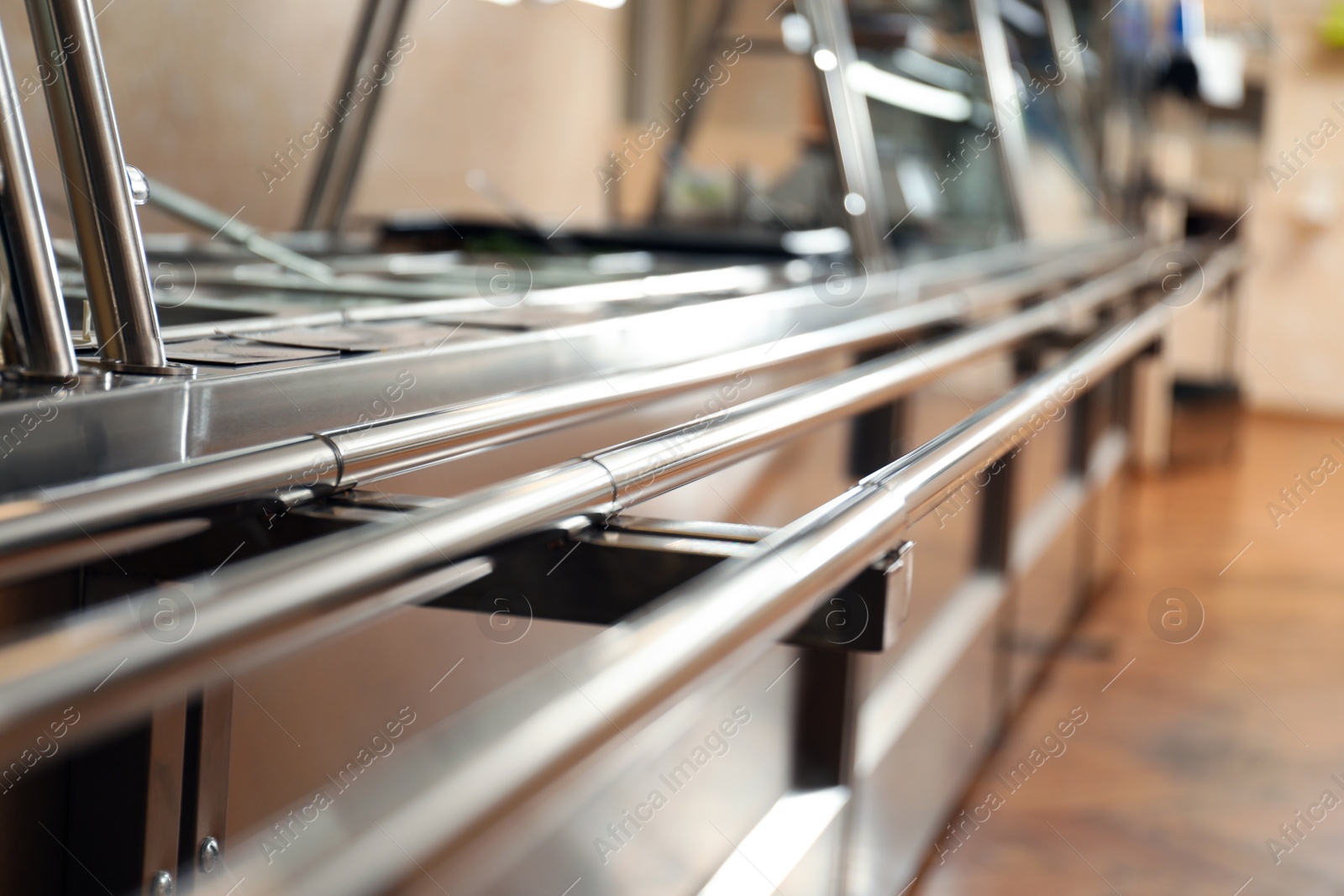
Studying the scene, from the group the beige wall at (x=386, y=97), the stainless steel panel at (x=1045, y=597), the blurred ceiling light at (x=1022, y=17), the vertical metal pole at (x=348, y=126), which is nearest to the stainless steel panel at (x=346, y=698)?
the beige wall at (x=386, y=97)

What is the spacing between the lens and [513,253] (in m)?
1.63

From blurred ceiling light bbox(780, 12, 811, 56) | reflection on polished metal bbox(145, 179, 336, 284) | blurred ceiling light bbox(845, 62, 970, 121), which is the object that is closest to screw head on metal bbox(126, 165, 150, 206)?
reflection on polished metal bbox(145, 179, 336, 284)

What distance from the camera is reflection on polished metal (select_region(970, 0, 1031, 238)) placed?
196 centimetres

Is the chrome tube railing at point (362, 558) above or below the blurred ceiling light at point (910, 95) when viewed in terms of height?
below

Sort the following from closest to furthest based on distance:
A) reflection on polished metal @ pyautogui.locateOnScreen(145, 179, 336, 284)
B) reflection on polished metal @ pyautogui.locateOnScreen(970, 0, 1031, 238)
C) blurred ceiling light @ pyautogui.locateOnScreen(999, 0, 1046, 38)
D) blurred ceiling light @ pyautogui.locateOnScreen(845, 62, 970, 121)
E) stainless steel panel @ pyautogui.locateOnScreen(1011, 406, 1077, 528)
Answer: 1. reflection on polished metal @ pyautogui.locateOnScreen(145, 179, 336, 284)
2. stainless steel panel @ pyautogui.locateOnScreen(1011, 406, 1077, 528)
3. reflection on polished metal @ pyautogui.locateOnScreen(970, 0, 1031, 238)
4. blurred ceiling light @ pyautogui.locateOnScreen(845, 62, 970, 121)
5. blurred ceiling light @ pyautogui.locateOnScreen(999, 0, 1046, 38)

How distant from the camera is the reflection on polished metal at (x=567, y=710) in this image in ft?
0.77

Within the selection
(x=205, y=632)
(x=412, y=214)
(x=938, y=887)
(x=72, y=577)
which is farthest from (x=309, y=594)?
(x=412, y=214)

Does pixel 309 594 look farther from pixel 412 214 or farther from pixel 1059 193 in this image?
pixel 1059 193

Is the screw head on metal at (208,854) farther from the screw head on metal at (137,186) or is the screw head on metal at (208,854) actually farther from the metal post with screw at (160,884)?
the screw head on metal at (137,186)

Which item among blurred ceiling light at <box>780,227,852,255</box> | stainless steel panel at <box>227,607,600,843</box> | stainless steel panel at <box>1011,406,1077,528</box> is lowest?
stainless steel panel at <box>1011,406,1077,528</box>

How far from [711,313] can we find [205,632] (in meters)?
0.72

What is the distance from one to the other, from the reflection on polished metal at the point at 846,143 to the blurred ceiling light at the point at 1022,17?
44.5 inches

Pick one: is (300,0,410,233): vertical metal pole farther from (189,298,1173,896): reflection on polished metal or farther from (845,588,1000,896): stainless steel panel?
(189,298,1173,896): reflection on polished metal

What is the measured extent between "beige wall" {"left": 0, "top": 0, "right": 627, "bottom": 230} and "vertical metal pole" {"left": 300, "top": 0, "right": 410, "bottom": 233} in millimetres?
150
